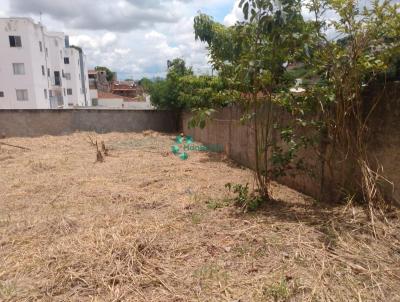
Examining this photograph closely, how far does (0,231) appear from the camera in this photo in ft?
10.4

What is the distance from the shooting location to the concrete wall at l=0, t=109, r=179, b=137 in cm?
1154

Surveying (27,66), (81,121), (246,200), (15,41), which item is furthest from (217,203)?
(15,41)

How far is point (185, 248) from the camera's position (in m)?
2.66

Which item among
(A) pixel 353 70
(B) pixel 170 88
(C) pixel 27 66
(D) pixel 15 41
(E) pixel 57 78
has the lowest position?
(A) pixel 353 70

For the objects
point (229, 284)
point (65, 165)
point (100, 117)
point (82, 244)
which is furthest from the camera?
point (100, 117)

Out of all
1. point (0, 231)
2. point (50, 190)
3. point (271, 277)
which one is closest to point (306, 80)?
point (271, 277)

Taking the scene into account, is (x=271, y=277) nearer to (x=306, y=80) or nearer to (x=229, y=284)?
(x=229, y=284)

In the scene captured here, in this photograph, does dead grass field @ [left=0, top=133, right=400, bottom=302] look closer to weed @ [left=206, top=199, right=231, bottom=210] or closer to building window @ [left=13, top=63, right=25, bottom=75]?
weed @ [left=206, top=199, right=231, bottom=210]

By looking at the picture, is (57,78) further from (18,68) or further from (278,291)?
(278,291)

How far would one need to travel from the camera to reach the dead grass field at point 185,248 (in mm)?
2088

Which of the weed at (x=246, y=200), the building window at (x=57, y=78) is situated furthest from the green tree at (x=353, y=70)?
the building window at (x=57, y=78)

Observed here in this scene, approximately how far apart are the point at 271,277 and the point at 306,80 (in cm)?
229

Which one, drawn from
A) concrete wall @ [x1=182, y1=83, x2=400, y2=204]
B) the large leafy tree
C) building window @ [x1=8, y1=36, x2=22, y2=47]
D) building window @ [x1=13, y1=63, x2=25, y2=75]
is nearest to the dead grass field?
concrete wall @ [x1=182, y1=83, x2=400, y2=204]

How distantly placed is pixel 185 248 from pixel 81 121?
36.8 feet
